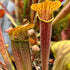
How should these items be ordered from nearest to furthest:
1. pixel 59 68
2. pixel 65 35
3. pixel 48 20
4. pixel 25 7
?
pixel 48 20
pixel 59 68
pixel 65 35
pixel 25 7

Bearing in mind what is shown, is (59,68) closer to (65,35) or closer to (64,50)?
(64,50)

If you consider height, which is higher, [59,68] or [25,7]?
[25,7]

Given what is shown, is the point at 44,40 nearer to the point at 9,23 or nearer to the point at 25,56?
the point at 25,56

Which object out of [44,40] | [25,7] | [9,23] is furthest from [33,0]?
[44,40]

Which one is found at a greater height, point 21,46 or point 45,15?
point 45,15

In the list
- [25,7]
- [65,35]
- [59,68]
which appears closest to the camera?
[59,68]

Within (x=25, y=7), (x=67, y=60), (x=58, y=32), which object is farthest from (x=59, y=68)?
(x=25, y=7)

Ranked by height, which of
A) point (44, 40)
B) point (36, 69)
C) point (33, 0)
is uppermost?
point (33, 0)

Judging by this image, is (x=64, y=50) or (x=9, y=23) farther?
(x=9, y=23)

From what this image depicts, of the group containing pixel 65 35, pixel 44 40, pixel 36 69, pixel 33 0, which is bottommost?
pixel 36 69
